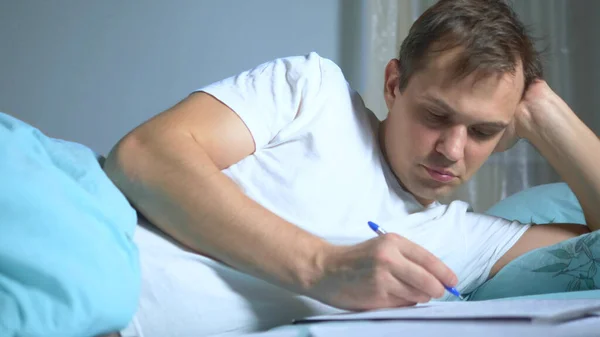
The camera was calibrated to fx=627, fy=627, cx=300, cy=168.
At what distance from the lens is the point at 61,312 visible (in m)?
0.60

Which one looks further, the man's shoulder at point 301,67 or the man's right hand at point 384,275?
the man's shoulder at point 301,67

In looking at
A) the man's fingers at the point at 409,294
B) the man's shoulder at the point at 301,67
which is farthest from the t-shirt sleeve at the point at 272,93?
the man's fingers at the point at 409,294

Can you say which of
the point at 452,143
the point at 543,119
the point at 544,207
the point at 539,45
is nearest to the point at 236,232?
the point at 452,143

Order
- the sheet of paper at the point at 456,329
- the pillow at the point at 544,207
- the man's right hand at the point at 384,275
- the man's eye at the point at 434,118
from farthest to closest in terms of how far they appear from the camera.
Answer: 1. the pillow at the point at 544,207
2. the man's eye at the point at 434,118
3. the man's right hand at the point at 384,275
4. the sheet of paper at the point at 456,329

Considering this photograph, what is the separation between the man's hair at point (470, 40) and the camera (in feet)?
3.52

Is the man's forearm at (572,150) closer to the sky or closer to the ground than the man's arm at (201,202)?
closer to the ground

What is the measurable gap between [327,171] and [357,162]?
0.28ft

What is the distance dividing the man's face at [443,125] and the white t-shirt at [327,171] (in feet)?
0.15

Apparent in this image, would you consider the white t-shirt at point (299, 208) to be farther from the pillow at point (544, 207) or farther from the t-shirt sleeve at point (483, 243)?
the pillow at point (544, 207)

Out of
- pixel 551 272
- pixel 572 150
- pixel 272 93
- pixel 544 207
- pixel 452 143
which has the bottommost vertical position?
pixel 544 207

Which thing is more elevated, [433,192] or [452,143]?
[452,143]

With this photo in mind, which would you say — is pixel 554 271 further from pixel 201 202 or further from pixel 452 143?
pixel 201 202

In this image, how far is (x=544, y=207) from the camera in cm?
153

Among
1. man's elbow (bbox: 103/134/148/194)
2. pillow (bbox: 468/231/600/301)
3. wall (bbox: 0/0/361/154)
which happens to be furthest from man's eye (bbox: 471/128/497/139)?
wall (bbox: 0/0/361/154)
